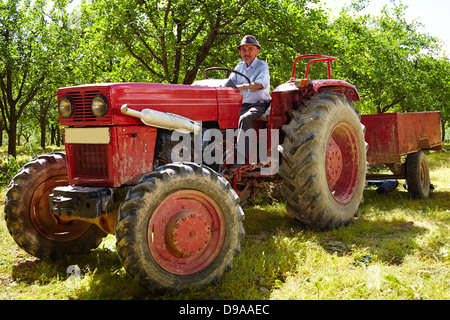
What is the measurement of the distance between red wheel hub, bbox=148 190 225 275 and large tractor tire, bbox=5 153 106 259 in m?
1.35

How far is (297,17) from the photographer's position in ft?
33.0

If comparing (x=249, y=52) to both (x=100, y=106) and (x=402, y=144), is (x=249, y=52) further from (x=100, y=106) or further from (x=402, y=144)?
(x=402, y=144)

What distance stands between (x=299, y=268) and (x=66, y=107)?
2.39 meters

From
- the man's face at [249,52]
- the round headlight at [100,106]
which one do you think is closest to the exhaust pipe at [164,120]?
the round headlight at [100,106]

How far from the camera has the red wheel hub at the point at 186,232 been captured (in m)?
2.96

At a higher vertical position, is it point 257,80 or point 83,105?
point 257,80

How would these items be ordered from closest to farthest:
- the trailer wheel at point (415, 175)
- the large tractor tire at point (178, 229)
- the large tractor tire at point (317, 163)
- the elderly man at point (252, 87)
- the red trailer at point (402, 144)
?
the large tractor tire at point (178, 229)
the large tractor tire at point (317, 163)
the elderly man at point (252, 87)
the red trailer at point (402, 144)
the trailer wheel at point (415, 175)

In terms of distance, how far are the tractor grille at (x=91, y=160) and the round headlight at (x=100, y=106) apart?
0.26 meters

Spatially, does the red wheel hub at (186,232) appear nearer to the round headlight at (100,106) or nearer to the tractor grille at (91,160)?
the tractor grille at (91,160)

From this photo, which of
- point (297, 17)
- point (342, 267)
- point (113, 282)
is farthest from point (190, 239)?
point (297, 17)

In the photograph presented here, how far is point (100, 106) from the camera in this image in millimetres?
3143

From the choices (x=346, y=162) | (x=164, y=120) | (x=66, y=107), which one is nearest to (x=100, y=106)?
(x=66, y=107)

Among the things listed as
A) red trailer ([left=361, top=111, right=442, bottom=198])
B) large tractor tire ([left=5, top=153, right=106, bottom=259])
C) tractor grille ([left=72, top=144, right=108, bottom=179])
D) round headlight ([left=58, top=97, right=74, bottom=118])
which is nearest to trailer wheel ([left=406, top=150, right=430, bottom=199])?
red trailer ([left=361, top=111, right=442, bottom=198])
